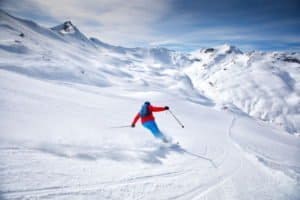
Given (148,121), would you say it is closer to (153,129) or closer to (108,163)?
(153,129)

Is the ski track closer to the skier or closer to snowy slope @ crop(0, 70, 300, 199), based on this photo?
snowy slope @ crop(0, 70, 300, 199)

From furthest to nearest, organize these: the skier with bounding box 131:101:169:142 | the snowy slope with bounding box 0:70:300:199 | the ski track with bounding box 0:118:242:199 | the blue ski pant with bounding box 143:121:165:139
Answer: the skier with bounding box 131:101:169:142, the blue ski pant with bounding box 143:121:165:139, the snowy slope with bounding box 0:70:300:199, the ski track with bounding box 0:118:242:199

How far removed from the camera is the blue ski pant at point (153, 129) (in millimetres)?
8469

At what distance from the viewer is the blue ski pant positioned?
27.8 ft

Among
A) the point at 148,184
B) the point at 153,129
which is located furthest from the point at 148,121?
the point at 148,184

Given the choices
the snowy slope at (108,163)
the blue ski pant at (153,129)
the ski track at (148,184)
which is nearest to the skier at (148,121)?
the blue ski pant at (153,129)

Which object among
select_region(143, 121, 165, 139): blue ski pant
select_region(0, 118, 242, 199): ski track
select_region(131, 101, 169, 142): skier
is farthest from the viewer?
select_region(131, 101, 169, 142): skier

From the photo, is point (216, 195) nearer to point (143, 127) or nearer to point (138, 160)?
point (138, 160)

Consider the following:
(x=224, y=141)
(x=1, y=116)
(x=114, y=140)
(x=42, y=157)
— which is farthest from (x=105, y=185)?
(x=224, y=141)

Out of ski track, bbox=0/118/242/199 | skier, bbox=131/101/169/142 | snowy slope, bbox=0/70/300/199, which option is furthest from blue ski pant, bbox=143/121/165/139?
ski track, bbox=0/118/242/199

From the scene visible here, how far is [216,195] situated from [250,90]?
187 metres

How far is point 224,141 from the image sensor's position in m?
10.4

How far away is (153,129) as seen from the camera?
8.68m

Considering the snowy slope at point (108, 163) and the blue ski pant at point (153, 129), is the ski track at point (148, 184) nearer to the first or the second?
the snowy slope at point (108, 163)
